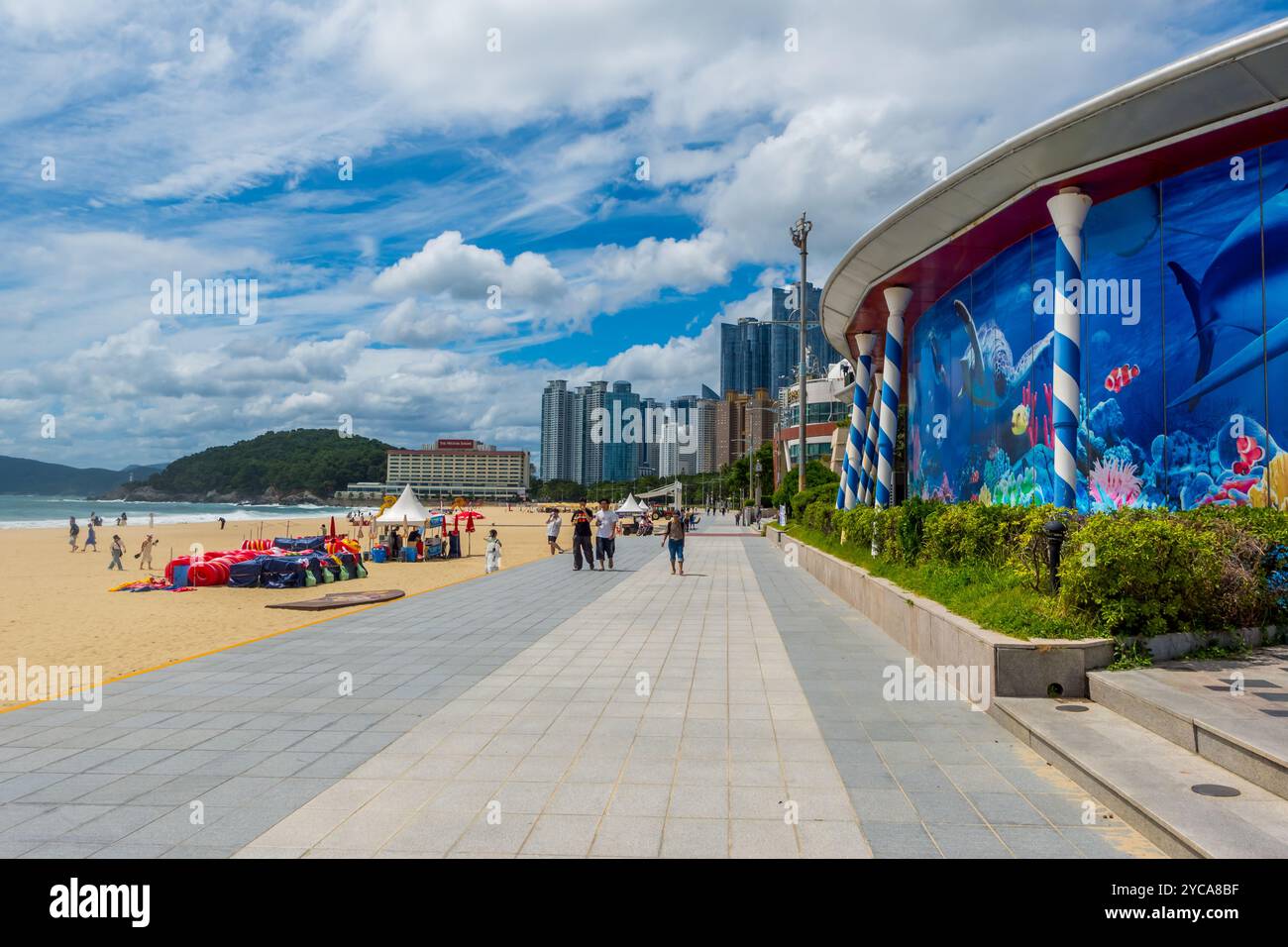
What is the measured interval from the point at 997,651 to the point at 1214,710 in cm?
161

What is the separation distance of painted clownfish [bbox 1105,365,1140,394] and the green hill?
5872 inches

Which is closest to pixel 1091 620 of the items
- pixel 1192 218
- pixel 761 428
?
pixel 1192 218

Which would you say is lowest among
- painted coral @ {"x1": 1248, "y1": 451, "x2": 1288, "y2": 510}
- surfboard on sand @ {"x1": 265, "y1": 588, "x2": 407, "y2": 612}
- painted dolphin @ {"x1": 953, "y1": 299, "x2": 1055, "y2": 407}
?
surfboard on sand @ {"x1": 265, "y1": 588, "x2": 407, "y2": 612}

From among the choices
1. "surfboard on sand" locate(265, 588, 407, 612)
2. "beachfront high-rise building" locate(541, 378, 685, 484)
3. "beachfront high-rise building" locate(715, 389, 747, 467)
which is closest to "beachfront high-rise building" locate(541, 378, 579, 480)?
"beachfront high-rise building" locate(541, 378, 685, 484)

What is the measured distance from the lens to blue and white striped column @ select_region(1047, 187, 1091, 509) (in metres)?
13.4

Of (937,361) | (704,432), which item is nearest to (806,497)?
(937,361)

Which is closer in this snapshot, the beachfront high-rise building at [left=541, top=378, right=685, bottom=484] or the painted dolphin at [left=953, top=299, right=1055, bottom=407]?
the painted dolphin at [left=953, top=299, right=1055, bottom=407]

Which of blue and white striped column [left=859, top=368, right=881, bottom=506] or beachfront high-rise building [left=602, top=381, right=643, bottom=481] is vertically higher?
beachfront high-rise building [left=602, top=381, right=643, bottom=481]

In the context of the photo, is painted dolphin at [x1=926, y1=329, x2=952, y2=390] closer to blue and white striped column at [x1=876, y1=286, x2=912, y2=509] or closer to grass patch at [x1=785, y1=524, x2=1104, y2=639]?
blue and white striped column at [x1=876, y1=286, x2=912, y2=509]

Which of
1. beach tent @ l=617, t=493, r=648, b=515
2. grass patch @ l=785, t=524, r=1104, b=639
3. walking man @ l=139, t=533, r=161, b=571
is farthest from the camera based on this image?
beach tent @ l=617, t=493, r=648, b=515

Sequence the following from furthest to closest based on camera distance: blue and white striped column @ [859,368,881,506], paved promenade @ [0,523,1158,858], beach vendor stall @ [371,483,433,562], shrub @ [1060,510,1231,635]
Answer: beach vendor stall @ [371,483,433,562] < blue and white striped column @ [859,368,881,506] < shrub @ [1060,510,1231,635] < paved promenade @ [0,523,1158,858]

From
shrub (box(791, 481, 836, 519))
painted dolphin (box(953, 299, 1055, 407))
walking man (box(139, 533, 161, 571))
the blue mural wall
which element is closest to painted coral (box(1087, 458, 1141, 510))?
the blue mural wall

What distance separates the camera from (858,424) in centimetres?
2550

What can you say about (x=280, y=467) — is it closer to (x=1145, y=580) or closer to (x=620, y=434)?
(x=620, y=434)
